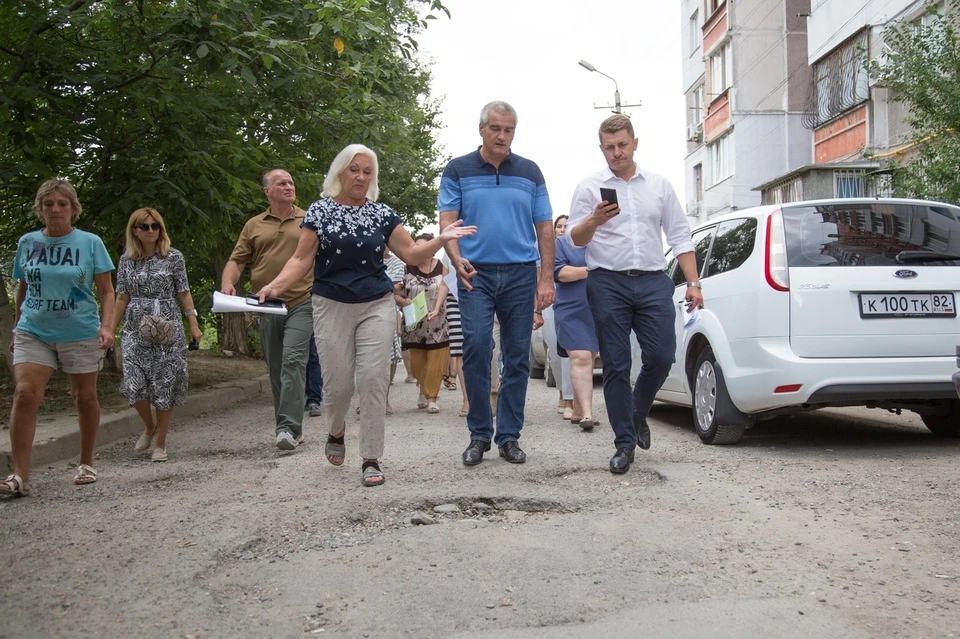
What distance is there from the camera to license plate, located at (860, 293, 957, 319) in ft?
21.6

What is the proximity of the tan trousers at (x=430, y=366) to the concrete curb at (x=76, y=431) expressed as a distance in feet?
8.02

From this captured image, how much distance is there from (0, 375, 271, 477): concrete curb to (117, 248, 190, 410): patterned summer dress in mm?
669

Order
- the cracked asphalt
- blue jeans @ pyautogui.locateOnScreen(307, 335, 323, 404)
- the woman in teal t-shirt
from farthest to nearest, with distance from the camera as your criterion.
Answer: blue jeans @ pyautogui.locateOnScreen(307, 335, 323, 404) < the woman in teal t-shirt < the cracked asphalt

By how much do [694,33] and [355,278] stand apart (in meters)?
36.2

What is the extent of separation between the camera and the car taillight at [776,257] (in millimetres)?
6673

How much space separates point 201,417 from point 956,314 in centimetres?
736

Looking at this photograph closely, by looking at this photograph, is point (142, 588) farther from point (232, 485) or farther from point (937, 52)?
point (937, 52)

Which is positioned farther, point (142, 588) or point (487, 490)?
point (487, 490)

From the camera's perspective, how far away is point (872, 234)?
22.4 ft

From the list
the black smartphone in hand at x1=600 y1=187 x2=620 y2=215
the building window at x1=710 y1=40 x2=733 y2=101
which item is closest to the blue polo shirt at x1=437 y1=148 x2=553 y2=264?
the black smartphone in hand at x1=600 y1=187 x2=620 y2=215

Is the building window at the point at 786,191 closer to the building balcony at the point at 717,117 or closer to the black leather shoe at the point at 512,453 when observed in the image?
the building balcony at the point at 717,117

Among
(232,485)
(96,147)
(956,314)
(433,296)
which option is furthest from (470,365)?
(96,147)

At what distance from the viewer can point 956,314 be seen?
21.7ft

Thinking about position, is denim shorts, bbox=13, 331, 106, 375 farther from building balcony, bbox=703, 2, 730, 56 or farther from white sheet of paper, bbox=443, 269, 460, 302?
building balcony, bbox=703, 2, 730, 56
